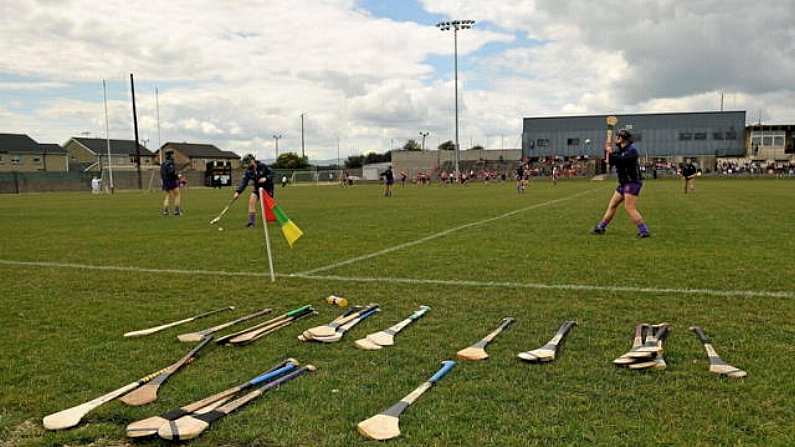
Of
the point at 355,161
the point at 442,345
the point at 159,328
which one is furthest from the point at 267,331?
the point at 355,161

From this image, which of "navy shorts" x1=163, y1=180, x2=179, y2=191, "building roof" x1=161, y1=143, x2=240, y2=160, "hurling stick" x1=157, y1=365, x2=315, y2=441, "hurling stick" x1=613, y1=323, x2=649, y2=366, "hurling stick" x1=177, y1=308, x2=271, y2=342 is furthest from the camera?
"building roof" x1=161, y1=143, x2=240, y2=160

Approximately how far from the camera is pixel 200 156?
114 m

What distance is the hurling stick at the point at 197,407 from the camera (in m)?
3.21

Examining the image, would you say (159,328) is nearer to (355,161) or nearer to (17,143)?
(17,143)

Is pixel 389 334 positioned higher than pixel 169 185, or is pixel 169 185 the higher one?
pixel 169 185

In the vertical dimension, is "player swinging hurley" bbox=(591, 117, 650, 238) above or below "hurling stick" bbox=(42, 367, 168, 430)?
above

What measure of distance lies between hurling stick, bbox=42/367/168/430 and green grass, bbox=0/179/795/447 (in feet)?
0.20

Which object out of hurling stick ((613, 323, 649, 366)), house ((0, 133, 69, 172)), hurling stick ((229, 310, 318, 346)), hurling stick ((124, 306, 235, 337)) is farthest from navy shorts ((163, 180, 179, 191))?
house ((0, 133, 69, 172))

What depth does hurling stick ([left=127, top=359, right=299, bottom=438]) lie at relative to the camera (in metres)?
3.21

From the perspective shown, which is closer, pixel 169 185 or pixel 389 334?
pixel 389 334

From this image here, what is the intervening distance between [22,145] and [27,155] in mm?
1888

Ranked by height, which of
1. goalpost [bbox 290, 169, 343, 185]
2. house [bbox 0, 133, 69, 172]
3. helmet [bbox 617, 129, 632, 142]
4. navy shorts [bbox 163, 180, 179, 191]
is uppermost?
house [bbox 0, 133, 69, 172]

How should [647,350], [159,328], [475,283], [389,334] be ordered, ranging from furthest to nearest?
[475,283]
[159,328]
[389,334]
[647,350]

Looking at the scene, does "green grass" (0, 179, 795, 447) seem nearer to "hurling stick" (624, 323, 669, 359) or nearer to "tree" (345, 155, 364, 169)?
"hurling stick" (624, 323, 669, 359)
